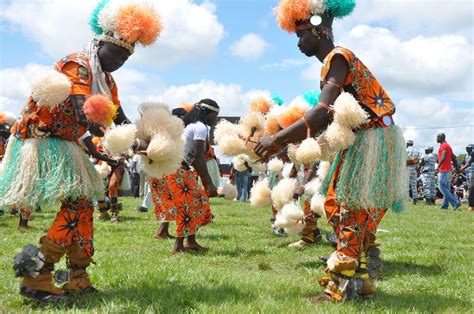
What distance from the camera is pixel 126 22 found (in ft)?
11.0

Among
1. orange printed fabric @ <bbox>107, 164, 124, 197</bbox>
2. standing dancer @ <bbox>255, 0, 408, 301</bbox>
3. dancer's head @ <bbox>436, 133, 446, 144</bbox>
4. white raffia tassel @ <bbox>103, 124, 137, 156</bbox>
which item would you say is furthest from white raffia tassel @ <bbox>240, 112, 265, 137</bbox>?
dancer's head @ <bbox>436, 133, 446, 144</bbox>

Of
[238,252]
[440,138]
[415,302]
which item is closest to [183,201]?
[238,252]

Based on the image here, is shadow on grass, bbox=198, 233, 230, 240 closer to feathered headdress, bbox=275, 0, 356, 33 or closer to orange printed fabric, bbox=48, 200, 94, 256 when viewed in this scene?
orange printed fabric, bbox=48, 200, 94, 256

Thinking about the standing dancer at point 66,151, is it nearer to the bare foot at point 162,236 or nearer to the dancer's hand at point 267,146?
the dancer's hand at point 267,146

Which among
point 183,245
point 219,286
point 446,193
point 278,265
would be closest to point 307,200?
point 278,265

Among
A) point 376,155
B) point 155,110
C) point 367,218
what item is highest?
point 155,110

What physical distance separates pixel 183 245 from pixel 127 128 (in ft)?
10.8

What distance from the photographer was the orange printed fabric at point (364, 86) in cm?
348

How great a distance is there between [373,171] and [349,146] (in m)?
0.25

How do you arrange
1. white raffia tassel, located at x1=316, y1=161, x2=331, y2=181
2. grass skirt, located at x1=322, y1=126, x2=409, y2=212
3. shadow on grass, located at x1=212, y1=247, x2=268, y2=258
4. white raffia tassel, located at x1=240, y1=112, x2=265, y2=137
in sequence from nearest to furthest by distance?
grass skirt, located at x1=322, y1=126, x2=409, y2=212
white raffia tassel, located at x1=240, y1=112, x2=265, y2=137
white raffia tassel, located at x1=316, y1=161, x2=331, y2=181
shadow on grass, located at x1=212, y1=247, x2=268, y2=258

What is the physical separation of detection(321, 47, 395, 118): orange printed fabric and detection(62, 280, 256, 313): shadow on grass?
1.68 metres

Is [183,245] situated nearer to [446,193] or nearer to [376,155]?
[376,155]

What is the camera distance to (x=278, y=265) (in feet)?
17.6

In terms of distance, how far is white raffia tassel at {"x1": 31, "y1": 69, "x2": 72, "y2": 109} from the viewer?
3.06 m
